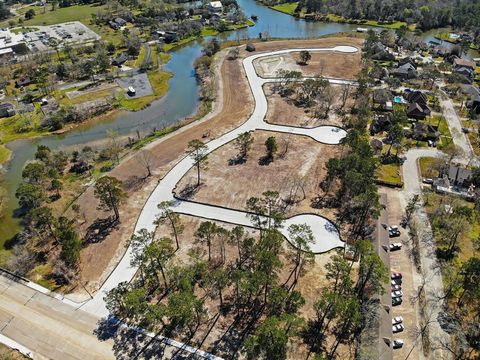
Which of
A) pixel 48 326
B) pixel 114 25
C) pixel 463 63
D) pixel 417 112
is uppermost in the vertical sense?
pixel 114 25

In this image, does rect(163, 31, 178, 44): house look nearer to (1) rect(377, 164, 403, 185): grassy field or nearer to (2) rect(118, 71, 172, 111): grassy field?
(2) rect(118, 71, 172, 111): grassy field

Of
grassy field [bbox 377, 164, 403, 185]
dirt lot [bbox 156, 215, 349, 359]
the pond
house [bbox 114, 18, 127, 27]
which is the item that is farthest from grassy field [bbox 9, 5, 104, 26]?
grassy field [bbox 377, 164, 403, 185]

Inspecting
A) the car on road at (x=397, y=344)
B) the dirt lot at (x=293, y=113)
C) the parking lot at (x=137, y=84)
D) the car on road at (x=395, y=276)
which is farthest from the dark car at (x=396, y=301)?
the parking lot at (x=137, y=84)

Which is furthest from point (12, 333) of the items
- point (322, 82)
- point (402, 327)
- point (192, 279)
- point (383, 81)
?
point (383, 81)

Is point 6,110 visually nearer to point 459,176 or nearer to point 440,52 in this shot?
point 459,176

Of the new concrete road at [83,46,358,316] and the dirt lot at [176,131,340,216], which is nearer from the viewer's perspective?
the new concrete road at [83,46,358,316]

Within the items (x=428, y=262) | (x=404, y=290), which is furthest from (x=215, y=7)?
(x=404, y=290)

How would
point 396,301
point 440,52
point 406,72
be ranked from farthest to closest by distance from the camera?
point 440,52 → point 406,72 → point 396,301
